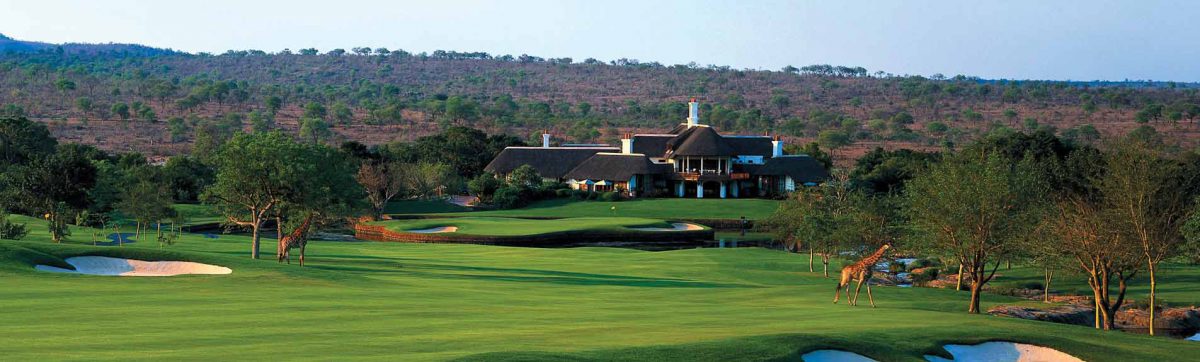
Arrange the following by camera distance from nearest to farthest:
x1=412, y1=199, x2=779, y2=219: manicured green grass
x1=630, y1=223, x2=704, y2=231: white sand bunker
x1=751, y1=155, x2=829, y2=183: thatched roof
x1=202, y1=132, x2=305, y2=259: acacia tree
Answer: x1=202, y1=132, x2=305, y2=259: acacia tree < x1=630, y1=223, x2=704, y2=231: white sand bunker < x1=412, y1=199, x2=779, y2=219: manicured green grass < x1=751, y1=155, x2=829, y2=183: thatched roof

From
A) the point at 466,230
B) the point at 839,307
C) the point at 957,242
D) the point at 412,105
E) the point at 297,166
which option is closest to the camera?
the point at 839,307

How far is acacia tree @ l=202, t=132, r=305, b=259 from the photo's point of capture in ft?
138

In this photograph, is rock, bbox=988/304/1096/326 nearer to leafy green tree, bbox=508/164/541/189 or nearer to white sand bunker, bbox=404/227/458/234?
white sand bunker, bbox=404/227/458/234

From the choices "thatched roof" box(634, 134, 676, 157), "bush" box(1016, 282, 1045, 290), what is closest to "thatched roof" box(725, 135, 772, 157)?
"thatched roof" box(634, 134, 676, 157)

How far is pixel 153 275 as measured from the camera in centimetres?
3100

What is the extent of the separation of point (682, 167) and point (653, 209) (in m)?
15.0

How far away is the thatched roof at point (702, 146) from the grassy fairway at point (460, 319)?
194ft

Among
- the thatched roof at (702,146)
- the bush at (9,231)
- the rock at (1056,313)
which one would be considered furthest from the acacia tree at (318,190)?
the thatched roof at (702,146)

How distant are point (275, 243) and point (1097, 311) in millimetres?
39441

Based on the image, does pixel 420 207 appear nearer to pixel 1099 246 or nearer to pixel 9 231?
pixel 9 231

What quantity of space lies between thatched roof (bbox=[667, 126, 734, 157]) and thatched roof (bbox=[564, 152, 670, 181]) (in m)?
2.36

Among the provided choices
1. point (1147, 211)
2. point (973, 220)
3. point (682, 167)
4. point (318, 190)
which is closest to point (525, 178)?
point (682, 167)

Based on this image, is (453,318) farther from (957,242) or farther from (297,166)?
(297,166)

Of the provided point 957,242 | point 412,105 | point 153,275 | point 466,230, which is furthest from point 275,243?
point 412,105
